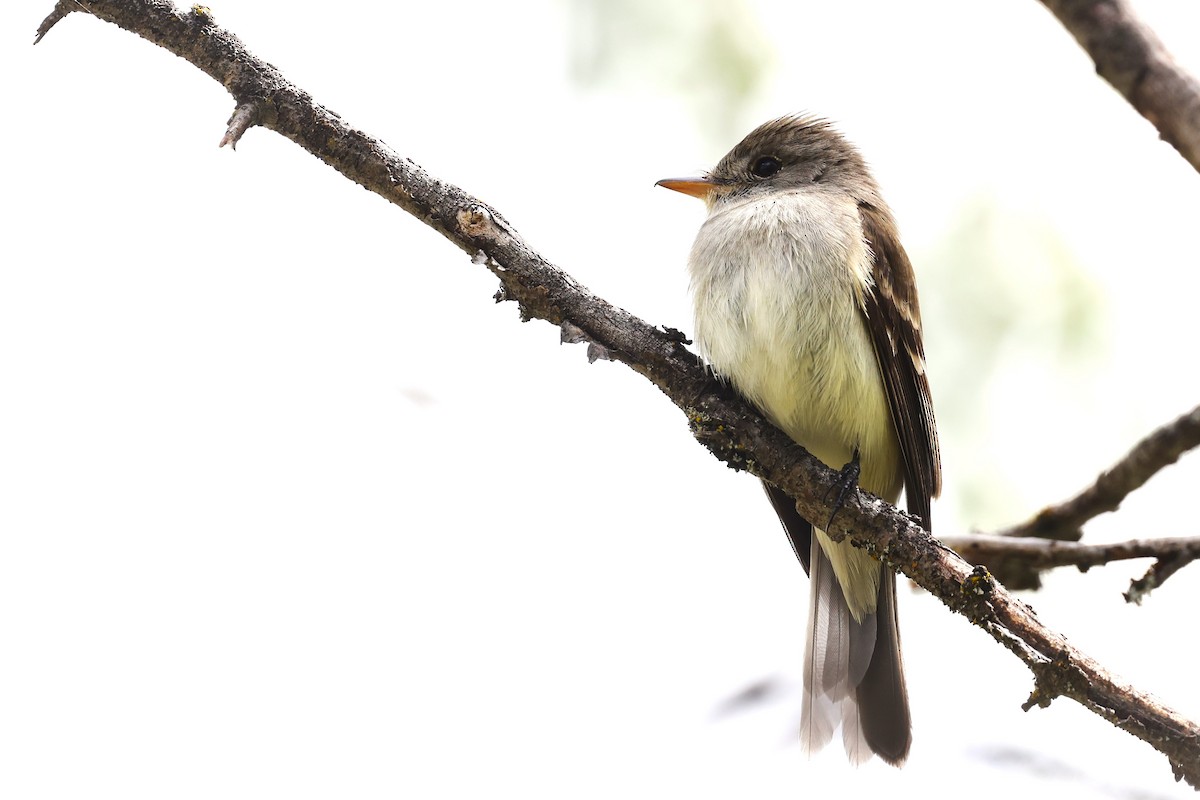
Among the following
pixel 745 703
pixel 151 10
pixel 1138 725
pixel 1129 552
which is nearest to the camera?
pixel 1138 725

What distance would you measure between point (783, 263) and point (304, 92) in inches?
64.9

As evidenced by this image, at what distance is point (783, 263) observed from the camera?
366cm

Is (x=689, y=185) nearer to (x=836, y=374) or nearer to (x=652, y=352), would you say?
(x=836, y=374)

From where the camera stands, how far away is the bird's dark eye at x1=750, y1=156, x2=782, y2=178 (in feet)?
15.1

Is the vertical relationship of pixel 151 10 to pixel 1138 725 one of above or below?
above

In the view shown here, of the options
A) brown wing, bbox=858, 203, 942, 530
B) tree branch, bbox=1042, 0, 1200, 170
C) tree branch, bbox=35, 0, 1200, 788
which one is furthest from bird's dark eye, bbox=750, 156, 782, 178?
tree branch, bbox=1042, 0, 1200, 170

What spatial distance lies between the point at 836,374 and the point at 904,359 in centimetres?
42

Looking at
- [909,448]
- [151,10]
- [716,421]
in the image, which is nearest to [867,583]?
[909,448]

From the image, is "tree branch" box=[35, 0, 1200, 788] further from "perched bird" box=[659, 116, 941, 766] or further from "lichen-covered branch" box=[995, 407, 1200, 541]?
"lichen-covered branch" box=[995, 407, 1200, 541]

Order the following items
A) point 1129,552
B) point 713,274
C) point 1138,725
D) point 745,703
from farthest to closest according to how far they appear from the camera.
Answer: point 745,703 → point 713,274 → point 1129,552 → point 1138,725

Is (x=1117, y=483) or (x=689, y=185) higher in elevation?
(x=689, y=185)

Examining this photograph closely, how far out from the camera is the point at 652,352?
3.12 meters

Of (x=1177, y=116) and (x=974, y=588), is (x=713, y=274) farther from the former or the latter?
(x=1177, y=116)

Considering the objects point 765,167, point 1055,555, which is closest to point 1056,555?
point 1055,555
